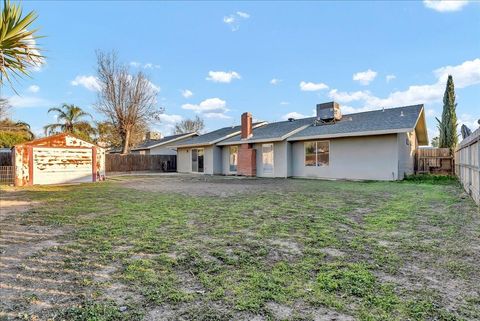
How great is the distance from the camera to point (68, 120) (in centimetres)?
3016

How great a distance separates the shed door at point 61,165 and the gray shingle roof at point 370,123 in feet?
37.4

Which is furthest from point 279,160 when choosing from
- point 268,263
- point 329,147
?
point 268,263

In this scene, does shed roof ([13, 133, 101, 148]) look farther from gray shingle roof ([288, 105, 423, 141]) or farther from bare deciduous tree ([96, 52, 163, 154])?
bare deciduous tree ([96, 52, 163, 154])

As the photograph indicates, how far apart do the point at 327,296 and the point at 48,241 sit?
404 cm

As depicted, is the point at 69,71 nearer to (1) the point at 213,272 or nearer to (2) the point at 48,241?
(2) the point at 48,241

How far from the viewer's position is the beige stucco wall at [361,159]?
46.1 feet

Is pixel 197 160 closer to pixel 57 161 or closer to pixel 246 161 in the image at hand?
pixel 246 161

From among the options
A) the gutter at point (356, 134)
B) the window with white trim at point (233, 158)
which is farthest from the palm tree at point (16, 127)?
the gutter at point (356, 134)

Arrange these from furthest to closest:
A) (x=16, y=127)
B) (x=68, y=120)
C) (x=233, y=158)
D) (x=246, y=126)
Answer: (x=68, y=120) → (x=16, y=127) → (x=233, y=158) → (x=246, y=126)

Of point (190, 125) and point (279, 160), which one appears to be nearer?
point (279, 160)

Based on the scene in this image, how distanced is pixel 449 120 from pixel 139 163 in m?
24.1

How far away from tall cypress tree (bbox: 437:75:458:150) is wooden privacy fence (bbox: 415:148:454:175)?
2.77 meters

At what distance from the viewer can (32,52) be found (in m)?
4.59

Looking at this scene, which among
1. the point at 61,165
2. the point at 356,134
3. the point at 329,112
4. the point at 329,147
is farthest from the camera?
the point at 329,112
